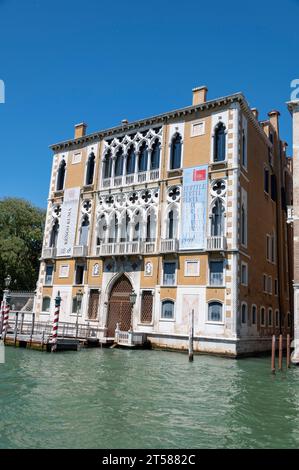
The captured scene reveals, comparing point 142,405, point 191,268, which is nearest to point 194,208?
point 191,268

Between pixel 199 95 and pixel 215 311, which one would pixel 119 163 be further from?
pixel 215 311

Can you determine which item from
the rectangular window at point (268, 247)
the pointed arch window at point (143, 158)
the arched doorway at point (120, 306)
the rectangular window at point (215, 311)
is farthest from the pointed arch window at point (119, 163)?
the rectangular window at point (215, 311)

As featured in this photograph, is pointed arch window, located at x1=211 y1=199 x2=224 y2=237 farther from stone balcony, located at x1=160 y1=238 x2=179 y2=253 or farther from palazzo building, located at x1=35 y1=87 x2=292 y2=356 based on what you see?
stone balcony, located at x1=160 y1=238 x2=179 y2=253

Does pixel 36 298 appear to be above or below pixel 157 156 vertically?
below

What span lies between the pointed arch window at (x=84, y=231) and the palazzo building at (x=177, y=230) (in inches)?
2.5

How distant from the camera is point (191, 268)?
1973 cm

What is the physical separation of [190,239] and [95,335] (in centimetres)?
655

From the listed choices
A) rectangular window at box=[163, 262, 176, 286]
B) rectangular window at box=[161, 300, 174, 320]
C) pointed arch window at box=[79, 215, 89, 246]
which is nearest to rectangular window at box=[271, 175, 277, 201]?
rectangular window at box=[163, 262, 176, 286]

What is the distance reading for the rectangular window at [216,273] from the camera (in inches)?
745

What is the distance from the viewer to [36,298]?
25.2m

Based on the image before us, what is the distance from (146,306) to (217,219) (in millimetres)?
5497

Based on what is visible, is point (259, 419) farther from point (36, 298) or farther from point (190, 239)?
point (36, 298)

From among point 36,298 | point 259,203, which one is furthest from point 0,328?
point 259,203

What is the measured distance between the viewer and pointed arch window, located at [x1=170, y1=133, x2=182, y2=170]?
2181cm
